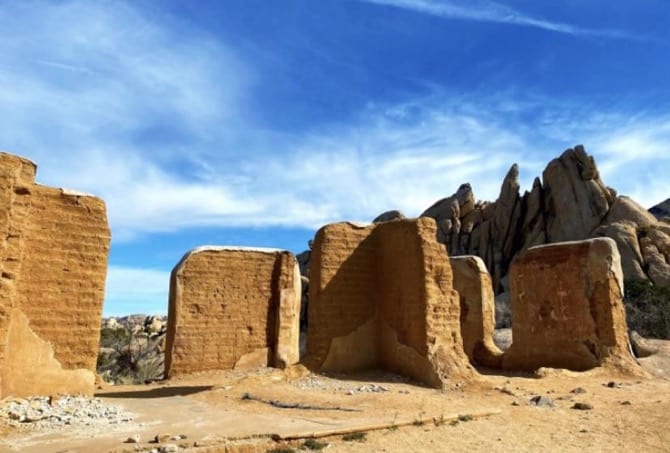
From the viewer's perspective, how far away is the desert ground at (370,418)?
555 centimetres

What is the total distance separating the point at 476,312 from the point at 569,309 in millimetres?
3110

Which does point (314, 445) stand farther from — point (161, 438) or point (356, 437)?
point (161, 438)

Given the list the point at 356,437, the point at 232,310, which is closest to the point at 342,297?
the point at 232,310

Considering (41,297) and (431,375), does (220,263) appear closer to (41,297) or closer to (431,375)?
(41,297)

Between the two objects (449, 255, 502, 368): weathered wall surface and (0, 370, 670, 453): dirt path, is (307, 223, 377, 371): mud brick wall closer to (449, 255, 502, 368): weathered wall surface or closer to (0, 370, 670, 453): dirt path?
(0, 370, 670, 453): dirt path

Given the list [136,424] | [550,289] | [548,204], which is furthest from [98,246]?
[548,204]

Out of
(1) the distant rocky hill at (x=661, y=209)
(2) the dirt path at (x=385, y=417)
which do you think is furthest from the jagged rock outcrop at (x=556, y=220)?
(1) the distant rocky hill at (x=661, y=209)

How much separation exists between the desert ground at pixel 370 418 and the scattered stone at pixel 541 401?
2cm

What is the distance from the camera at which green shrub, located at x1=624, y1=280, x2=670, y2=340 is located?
22.9 meters

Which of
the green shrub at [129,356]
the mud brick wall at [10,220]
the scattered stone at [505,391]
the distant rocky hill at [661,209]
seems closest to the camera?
the mud brick wall at [10,220]

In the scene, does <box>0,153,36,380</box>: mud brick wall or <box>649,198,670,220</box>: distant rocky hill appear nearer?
<box>0,153,36,380</box>: mud brick wall

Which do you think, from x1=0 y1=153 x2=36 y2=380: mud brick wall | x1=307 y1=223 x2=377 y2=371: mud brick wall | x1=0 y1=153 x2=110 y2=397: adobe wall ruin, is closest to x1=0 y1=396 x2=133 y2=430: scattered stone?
x1=0 y1=153 x2=110 y2=397: adobe wall ruin

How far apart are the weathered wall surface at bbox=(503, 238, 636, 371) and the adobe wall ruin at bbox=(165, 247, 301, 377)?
636cm

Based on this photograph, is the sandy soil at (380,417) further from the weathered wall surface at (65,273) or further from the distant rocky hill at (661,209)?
the distant rocky hill at (661,209)
